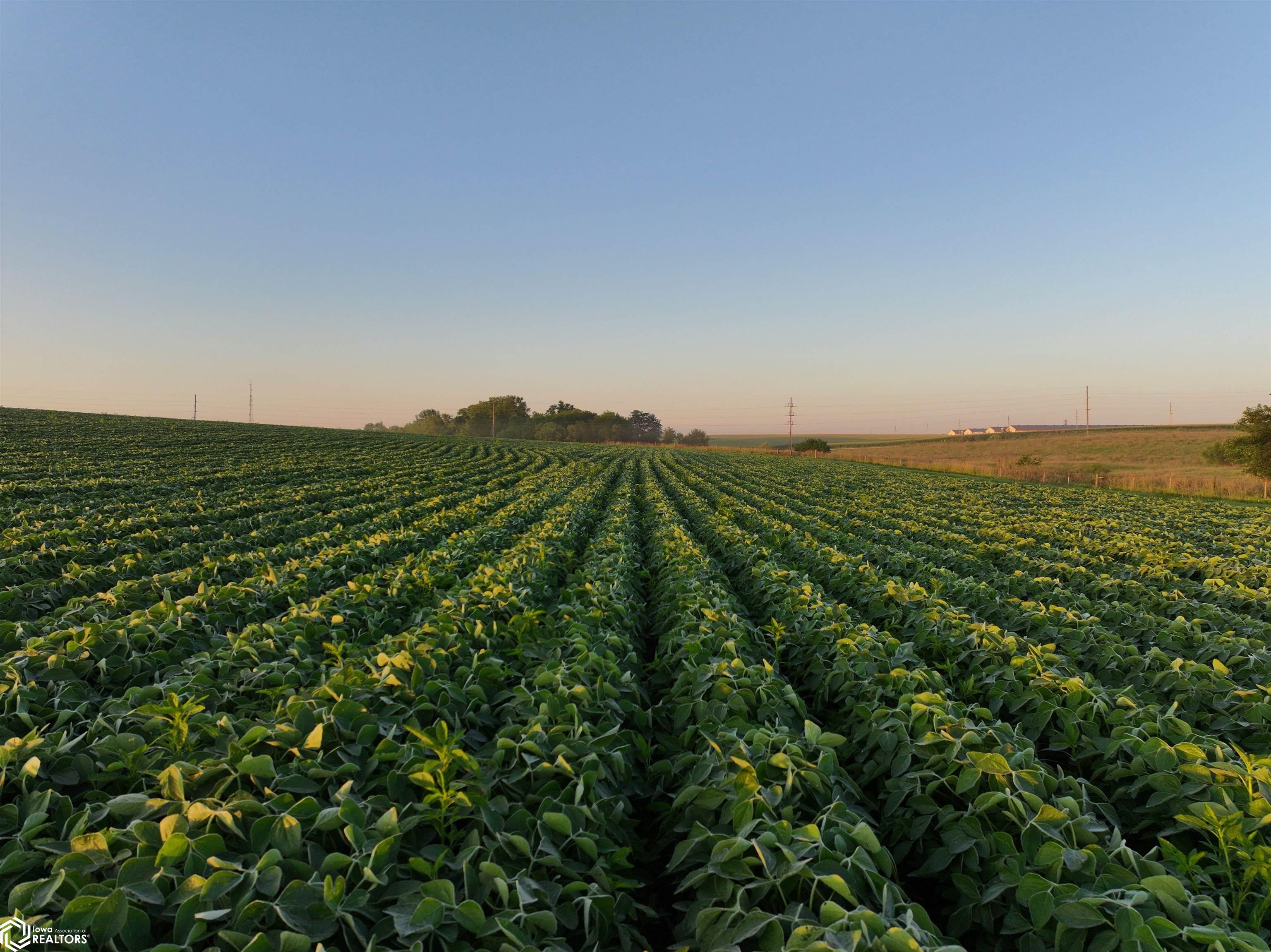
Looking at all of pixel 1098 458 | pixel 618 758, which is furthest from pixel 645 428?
pixel 618 758

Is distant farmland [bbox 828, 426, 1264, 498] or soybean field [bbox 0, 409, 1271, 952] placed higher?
distant farmland [bbox 828, 426, 1264, 498]

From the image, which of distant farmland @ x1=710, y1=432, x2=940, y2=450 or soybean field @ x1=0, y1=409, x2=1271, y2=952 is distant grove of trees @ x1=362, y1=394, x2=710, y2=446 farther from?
soybean field @ x1=0, y1=409, x2=1271, y2=952

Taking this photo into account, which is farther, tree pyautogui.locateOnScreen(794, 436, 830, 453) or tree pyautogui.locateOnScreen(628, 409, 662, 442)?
tree pyautogui.locateOnScreen(628, 409, 662, 442)

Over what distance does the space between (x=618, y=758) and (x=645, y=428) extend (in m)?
126

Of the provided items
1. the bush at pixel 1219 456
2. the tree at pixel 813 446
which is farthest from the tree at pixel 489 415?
the bush at pixel 1219 456

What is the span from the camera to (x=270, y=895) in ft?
6.07

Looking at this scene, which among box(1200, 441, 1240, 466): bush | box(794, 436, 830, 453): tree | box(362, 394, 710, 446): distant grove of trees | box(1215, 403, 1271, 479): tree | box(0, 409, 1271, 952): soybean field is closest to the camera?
box(0, 409, 1271, 952): soybean field

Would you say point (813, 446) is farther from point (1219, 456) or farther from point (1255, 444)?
point (1255, 444)

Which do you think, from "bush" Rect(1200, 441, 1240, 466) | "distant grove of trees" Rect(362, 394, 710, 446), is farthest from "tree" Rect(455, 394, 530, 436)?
"bush" Rect(1200, 441, 1240, 466)

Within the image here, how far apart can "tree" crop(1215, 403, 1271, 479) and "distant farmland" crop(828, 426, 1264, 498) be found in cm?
83

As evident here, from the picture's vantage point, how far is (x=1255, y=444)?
1190 inches

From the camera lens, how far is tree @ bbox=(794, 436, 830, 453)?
78.5 m

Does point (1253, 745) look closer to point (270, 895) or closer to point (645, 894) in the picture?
point (645, 894)

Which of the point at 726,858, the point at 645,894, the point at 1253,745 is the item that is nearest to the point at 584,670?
the point at 645,894
